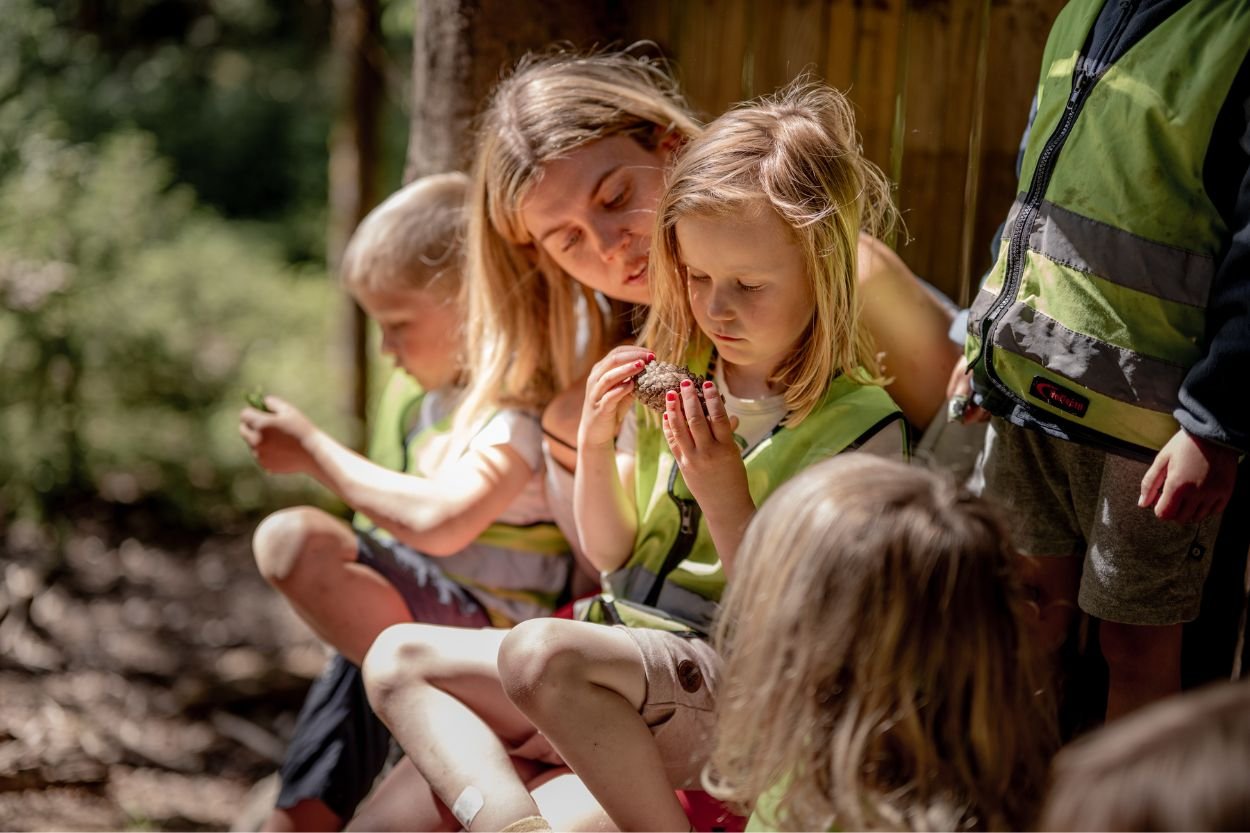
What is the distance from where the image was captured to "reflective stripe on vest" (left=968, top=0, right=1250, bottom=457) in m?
1.80

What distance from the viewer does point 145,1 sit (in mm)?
10766

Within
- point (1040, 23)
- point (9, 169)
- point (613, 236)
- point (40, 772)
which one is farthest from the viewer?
point (9, 169)

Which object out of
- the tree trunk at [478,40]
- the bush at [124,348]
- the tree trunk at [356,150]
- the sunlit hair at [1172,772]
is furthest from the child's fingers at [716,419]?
the bush at [124,348]

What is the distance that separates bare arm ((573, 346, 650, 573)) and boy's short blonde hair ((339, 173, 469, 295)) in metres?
0.73

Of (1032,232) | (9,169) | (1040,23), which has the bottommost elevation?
(9,169)

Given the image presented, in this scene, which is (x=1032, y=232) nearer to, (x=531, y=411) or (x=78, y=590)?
(x=531, y=411)

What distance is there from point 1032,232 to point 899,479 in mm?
686

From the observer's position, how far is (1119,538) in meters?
1.95

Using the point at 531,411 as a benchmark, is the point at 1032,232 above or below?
above

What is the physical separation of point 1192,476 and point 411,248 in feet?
5.64

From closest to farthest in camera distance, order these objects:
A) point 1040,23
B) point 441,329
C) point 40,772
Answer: point 1040,23
point 441,329
point 40,772

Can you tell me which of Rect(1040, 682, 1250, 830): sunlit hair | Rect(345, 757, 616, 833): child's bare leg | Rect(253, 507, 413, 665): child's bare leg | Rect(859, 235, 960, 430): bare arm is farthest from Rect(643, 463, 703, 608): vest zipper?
Rect(1040, 682, 1250, 830): sunlit hair

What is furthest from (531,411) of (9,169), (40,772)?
(9,169)

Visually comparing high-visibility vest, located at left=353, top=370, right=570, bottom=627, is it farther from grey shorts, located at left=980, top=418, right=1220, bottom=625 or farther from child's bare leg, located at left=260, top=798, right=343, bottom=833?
grey shorts, located at left=980, top=418, right=1220, bottom=625
